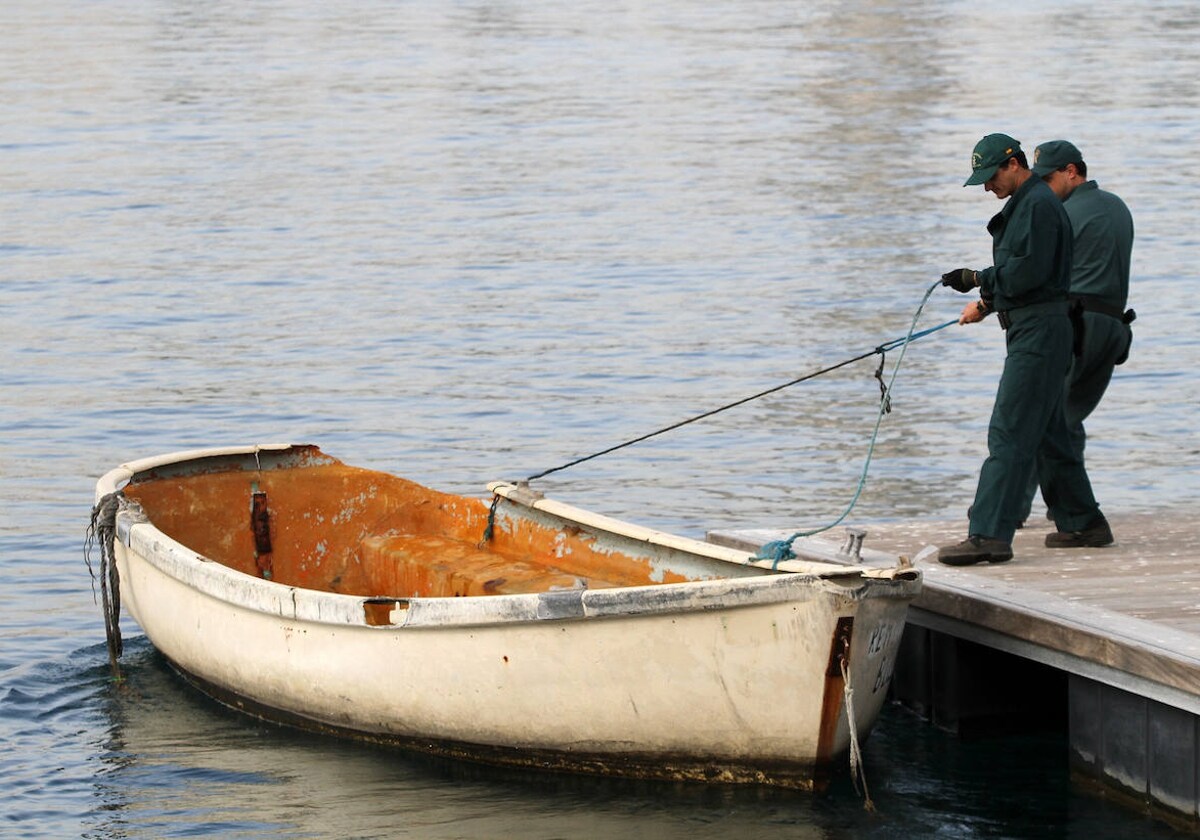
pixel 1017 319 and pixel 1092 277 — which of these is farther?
pixel 1092 277

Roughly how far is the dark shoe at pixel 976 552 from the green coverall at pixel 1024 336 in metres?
0.03

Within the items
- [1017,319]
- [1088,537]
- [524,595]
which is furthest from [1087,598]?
[524,595]

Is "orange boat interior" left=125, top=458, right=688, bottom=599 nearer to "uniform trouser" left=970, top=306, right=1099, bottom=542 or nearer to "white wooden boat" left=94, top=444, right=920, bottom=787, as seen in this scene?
"white wooden boat" left=94, top=444, right=920, bottom=787

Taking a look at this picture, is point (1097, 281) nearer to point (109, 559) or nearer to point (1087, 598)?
point (1087, 598)

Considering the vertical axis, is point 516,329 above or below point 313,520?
above

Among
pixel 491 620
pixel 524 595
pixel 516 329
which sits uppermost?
pixel 516 329

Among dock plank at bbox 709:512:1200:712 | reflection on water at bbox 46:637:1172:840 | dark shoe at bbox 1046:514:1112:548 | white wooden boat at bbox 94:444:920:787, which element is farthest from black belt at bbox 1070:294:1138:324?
reflection on water at bbox 46:637:1172:840

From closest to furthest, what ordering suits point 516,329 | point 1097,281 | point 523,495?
point 1097,281 → point 523,495 → point 516,329

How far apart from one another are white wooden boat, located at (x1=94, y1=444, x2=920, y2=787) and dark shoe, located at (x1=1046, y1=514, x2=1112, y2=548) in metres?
1.09

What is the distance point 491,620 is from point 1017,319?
8.64 ft

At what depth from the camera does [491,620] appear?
862 centimetres

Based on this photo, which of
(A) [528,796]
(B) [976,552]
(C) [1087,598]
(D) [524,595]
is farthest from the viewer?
(B) [976,552]

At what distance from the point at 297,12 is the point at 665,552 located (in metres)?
62.0

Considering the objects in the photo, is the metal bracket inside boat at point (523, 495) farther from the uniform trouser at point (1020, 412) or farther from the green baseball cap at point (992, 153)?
the green baseball cap at point (992, 153)
